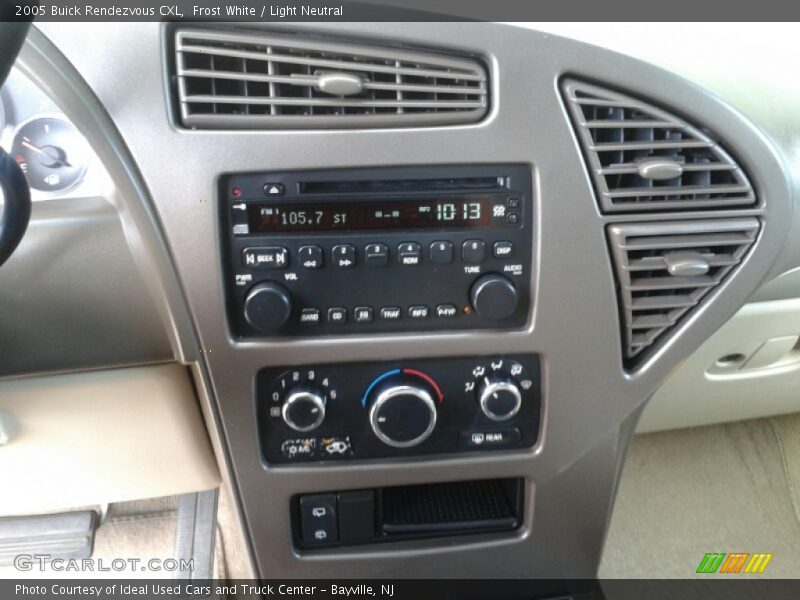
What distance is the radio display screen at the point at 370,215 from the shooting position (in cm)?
72

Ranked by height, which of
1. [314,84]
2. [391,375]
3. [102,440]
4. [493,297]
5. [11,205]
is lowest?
[102,440]

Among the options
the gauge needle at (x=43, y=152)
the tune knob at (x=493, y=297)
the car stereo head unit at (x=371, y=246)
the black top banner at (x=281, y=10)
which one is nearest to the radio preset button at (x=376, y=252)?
the car stereo head unit at (x=371, y=246)

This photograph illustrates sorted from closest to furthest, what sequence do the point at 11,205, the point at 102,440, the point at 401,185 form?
the point at 11,205 < the point at 401,185 < the point at 102,440

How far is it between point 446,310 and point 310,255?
0.16 m

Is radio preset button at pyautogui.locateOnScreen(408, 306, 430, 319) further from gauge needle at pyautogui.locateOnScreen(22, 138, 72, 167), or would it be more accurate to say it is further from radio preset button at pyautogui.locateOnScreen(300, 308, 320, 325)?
gauge needle at pyautogui.locateOnScreen(22, 138, 72, 167)

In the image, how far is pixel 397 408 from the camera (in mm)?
801

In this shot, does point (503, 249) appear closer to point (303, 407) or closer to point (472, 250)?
point (472, 250)

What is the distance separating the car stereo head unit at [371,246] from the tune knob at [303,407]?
7cm

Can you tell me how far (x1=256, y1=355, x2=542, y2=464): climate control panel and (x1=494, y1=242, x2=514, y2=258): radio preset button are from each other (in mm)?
132

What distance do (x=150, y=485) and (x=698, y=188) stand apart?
796mm

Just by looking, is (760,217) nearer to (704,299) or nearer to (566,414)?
(704,299)

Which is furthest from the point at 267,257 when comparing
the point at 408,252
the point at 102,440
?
the point at 102,440

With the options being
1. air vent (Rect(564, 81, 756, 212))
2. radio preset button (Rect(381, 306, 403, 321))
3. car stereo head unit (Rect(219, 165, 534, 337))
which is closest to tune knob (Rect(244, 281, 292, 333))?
car stereo head unit (Rect(219, 165, 534, 337))

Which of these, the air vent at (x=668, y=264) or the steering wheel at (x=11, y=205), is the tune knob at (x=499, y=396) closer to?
the air vent at (x=668, y=264)
